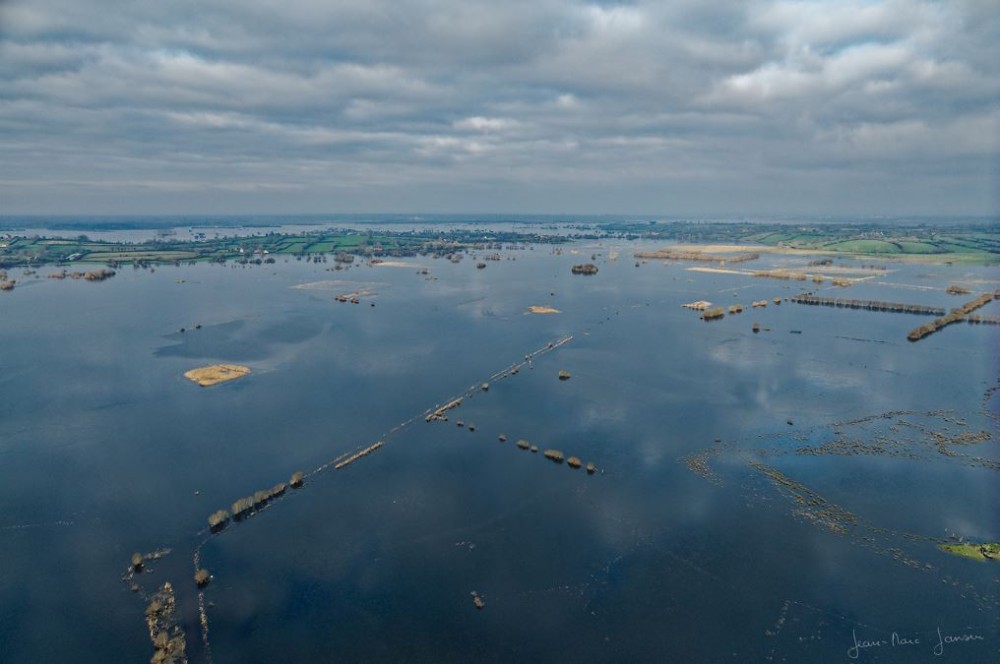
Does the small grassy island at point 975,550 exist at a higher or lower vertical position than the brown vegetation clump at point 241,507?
lower

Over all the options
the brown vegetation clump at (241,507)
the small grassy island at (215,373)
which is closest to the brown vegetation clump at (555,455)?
the brown vegetation clump at (241,507)

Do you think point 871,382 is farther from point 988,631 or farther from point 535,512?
point 535,512

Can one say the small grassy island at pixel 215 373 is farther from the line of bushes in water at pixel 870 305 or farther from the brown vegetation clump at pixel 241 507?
the line of bushes in water at pixel 870 305

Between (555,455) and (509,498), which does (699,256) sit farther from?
(509,498)

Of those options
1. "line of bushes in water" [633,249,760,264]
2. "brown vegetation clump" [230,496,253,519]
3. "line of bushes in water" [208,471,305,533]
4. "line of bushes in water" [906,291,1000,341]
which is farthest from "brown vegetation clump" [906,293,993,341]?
"brown vegetation clump" [230,496,253,519]

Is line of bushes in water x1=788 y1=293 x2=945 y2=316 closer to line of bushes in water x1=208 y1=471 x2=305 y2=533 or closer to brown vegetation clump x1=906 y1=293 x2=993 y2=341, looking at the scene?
brown vegetation clump x1=906 y1=293 x2=993 y2=341

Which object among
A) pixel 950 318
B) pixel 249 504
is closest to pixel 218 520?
pixel 249 504
